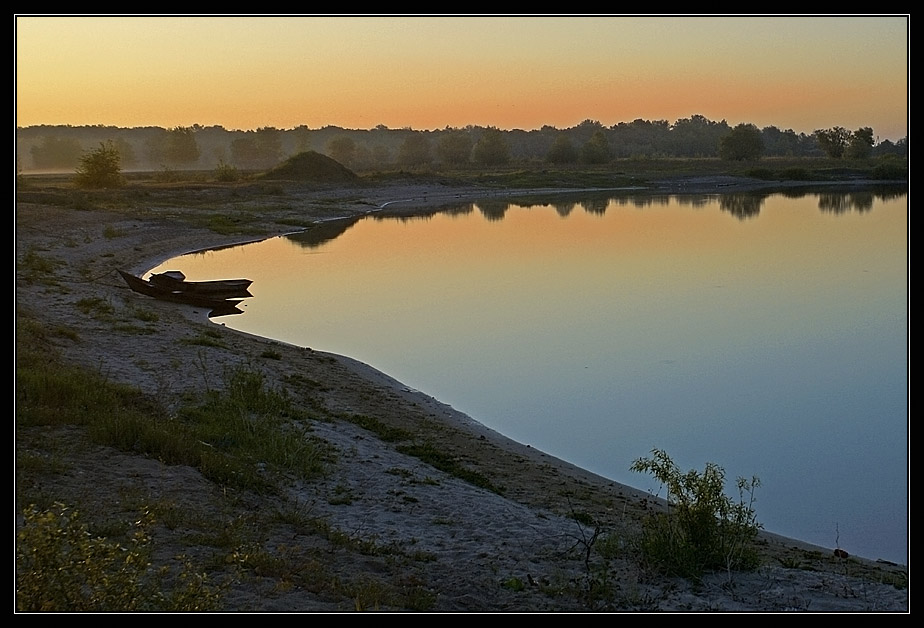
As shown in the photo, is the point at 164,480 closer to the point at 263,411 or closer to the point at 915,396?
the point at 263,411

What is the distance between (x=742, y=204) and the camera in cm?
5722

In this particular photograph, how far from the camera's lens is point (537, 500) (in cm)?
859

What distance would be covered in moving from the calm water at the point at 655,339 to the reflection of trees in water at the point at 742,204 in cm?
1069

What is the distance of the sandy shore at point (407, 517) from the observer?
601 cm

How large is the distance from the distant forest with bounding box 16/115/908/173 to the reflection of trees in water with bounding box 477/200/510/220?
2732 cm

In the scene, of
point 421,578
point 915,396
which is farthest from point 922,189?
point 421,578

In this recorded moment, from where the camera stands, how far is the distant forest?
10056 centimetres

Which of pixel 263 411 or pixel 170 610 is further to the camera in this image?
pixel 263 411

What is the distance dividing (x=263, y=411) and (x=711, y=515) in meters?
5.47

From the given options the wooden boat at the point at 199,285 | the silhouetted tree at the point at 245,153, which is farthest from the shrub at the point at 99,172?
the silhouetted tree at the point at 245,153

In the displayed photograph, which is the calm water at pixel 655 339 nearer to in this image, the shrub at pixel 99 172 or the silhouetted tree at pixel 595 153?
the shrub at pixel 99 172

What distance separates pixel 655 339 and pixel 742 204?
4293cm

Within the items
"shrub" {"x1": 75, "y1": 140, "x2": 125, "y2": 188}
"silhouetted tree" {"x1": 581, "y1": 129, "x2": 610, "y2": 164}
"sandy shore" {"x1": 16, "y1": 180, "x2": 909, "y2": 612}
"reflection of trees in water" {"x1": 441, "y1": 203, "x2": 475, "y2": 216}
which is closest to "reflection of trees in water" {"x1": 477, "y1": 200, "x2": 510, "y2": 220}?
"reflection of trees in water" {"x1": 441, "y1": 203, "x2": 475, "y2": 216}

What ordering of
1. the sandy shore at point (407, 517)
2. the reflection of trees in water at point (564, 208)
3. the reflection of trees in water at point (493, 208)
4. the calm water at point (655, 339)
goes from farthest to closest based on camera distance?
the reflection of trees in water at point (564, 208)
the reflection of trees in water at point (493, 208)
the calm water at point (655, 339)
the sandy shore at point (407, 517)
